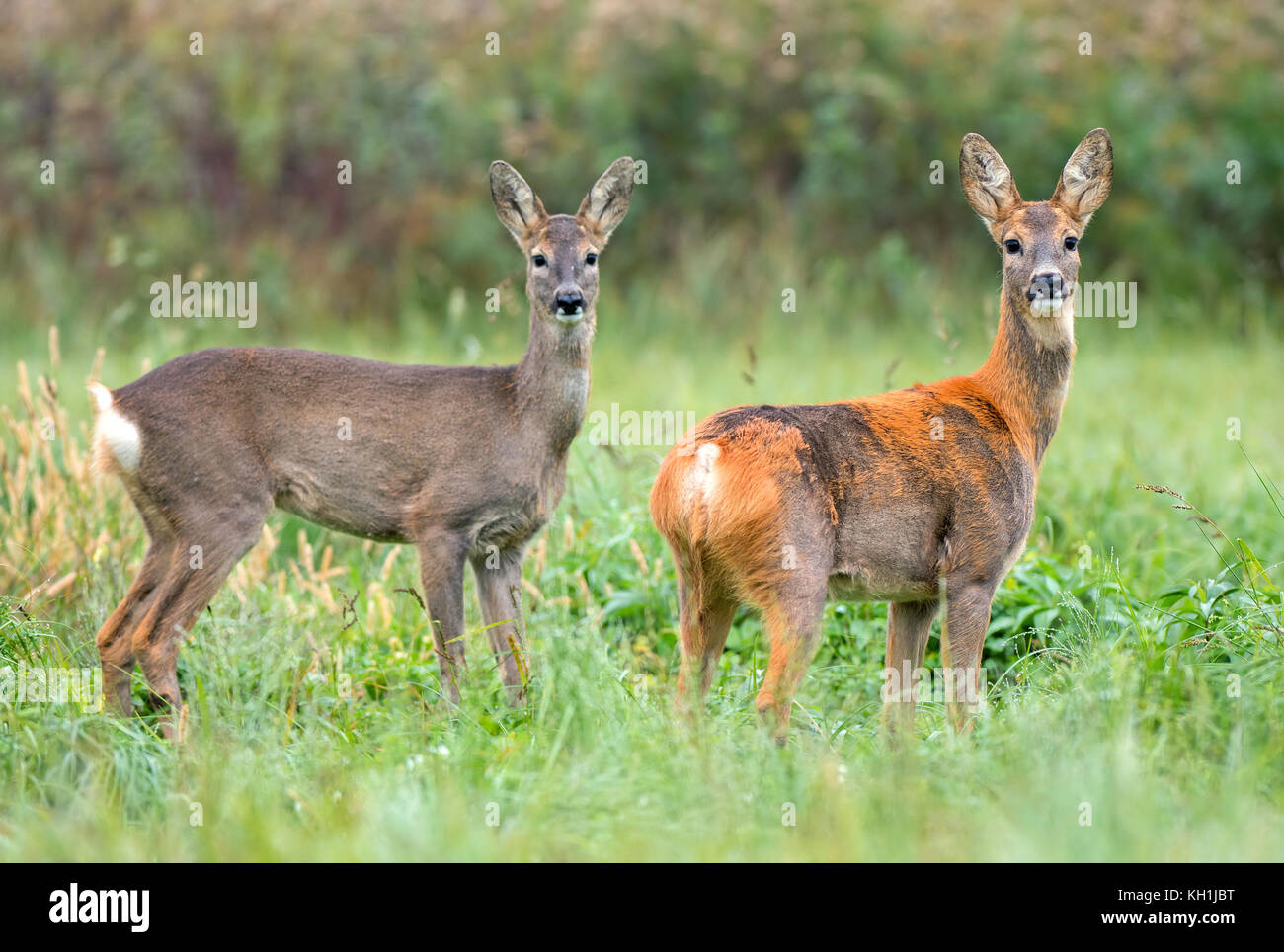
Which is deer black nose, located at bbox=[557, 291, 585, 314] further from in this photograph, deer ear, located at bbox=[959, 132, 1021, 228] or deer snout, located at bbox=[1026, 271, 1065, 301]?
deer snout, located at bbox=[1026, 271, 1065, 301]

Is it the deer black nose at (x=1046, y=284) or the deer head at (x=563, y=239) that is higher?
the deer head at (x=563, y=239)

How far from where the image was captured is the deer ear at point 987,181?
5.21 metres

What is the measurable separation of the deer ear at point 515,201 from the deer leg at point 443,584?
1.19 meters

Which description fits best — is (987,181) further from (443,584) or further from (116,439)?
(116,439)

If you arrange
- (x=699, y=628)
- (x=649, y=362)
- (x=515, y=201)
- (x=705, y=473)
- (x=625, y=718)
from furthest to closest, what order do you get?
1. (x=649, y=362)
2. (x=515, y=201)
3. (x=699, y=628)
4. (x=705, y=473)
5. (x=625, y=718)

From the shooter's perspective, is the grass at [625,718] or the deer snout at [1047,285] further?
the deer snout at [1047,285]

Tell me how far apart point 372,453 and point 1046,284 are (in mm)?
2382

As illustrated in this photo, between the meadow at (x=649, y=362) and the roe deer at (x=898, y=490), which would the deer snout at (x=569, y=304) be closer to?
the meadow at (x=649, y=362)

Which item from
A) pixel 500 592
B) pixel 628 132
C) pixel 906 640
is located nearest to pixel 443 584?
pixel 500 592

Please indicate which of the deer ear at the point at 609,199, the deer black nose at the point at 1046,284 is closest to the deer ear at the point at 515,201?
the deer ear at the point at 609,199

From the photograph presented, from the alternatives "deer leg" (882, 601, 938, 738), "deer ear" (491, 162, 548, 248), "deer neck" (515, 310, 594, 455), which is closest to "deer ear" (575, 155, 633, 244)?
"deer ear" (491, 162, 548, 248)

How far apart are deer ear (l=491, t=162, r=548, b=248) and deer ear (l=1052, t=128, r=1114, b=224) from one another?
1.89 meters

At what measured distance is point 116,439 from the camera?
5055 millimetres
